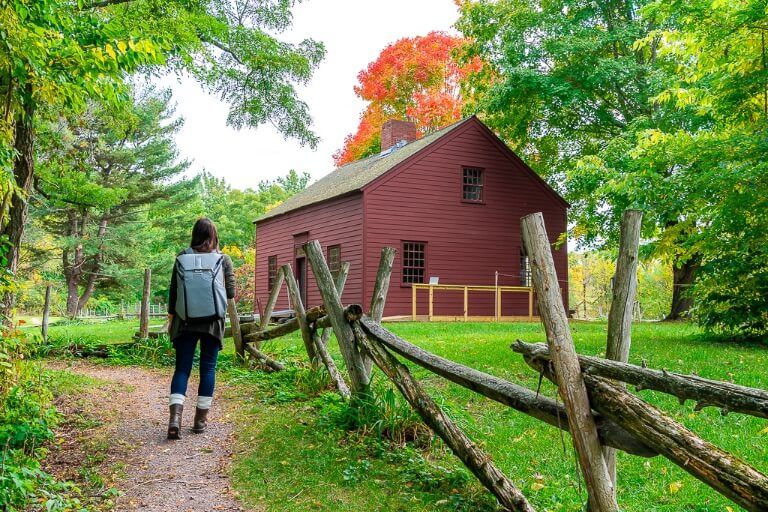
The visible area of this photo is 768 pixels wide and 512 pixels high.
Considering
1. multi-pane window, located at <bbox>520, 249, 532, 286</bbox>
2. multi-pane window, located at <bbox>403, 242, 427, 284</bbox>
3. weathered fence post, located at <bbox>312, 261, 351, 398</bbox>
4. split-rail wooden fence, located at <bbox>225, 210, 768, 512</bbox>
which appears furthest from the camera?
multi-pane window, located at <bbox>520, 249, 532, 286</bbox>

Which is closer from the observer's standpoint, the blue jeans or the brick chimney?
the blue jeans

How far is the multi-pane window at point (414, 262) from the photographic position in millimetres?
22016

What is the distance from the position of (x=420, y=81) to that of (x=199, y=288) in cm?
3263

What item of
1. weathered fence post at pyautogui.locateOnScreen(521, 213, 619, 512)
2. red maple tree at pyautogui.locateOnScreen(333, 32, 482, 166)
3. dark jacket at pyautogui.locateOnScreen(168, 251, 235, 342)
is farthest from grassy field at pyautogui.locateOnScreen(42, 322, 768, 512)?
red maple tree at pyautogui.locateOnScreen(333, 32, 482, 166)

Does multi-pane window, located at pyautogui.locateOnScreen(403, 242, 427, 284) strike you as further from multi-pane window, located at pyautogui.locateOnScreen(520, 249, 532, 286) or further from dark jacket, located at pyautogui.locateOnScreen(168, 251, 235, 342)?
dark jacket, located at pyautogui.locateOnScreen(168, 251, 235, 342)

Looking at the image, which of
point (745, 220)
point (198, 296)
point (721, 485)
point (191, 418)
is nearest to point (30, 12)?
point (198, 296)

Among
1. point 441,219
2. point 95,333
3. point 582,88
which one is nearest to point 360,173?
point 441,219

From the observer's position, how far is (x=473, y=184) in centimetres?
2339

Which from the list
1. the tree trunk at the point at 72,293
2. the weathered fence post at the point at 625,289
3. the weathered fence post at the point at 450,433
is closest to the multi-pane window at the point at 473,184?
the weathered fence post at the point at 450,433

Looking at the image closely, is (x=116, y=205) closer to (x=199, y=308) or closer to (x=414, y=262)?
(x=414, y=262)

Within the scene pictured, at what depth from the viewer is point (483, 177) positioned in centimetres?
2350

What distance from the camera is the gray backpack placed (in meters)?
5.54

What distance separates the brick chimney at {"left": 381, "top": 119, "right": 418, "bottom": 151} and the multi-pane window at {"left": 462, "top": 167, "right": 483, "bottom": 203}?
523 cm

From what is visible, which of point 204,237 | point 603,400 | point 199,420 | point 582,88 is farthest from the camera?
point 582,88
